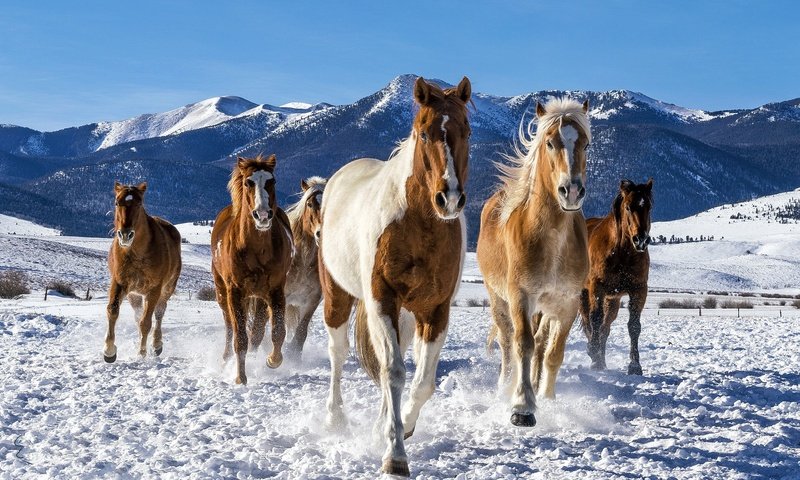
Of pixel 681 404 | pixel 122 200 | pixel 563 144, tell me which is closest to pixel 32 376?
pixel 122 200

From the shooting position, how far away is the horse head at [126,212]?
35.2 feet

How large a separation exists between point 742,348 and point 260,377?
8.28 m

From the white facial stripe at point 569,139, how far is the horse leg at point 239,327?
476 cm

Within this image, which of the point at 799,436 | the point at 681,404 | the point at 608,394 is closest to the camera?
the point at 799,436

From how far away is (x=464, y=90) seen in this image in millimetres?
5684

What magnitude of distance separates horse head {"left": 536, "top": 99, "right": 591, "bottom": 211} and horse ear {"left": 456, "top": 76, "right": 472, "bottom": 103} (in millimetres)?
1349

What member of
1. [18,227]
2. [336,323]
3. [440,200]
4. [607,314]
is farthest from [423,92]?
[18,227]

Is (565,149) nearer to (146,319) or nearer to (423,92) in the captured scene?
(423,92)

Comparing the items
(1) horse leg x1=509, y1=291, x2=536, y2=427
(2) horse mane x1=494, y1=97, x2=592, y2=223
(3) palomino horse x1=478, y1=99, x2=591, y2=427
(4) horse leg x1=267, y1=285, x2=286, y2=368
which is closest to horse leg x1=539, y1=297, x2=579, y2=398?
(3) palomino horse x1=478, y1=99, x2=591, y2=427

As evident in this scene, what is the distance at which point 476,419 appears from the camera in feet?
23.4

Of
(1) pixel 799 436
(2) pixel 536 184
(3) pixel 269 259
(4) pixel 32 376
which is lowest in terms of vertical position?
(4) pixel 32 376

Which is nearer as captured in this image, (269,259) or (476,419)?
(476,419)

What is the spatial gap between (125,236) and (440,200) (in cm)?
703

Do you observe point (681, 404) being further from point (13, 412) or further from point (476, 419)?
point (13, 412)
